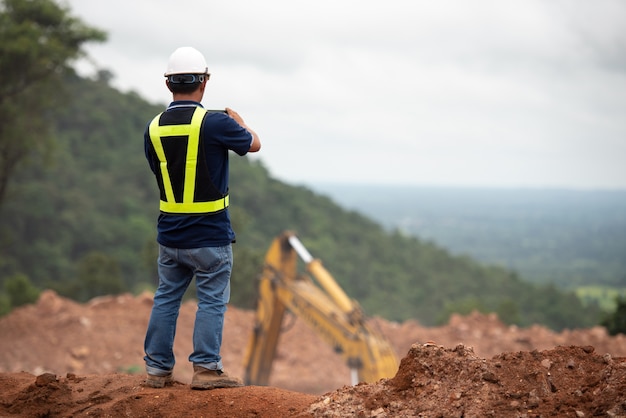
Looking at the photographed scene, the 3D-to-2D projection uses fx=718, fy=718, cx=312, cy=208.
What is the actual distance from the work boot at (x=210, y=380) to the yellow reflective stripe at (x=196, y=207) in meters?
0.90

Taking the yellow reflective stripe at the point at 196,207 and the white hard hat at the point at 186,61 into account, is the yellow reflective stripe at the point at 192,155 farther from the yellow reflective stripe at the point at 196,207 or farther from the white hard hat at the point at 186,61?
the white hard hat at the point at 186,61

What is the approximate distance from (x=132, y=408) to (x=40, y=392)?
0.61 metres

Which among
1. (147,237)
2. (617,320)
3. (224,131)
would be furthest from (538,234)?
(224,131)

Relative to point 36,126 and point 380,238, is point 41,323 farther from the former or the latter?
point 380,238

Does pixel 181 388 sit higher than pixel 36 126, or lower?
lower

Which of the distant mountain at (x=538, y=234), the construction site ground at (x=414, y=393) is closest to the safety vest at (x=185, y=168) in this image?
the construction site ground at (x=414, y=393)

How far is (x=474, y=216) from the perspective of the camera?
514ft

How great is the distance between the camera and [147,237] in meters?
31.5

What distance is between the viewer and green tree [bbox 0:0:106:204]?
58.1 feet

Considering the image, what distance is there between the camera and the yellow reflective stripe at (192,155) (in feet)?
12.9

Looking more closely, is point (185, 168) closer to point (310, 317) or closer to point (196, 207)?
point (196, 207)

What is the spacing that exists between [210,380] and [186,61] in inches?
70.7

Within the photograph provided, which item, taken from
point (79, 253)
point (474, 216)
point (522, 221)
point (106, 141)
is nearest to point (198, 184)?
point (79, 253)

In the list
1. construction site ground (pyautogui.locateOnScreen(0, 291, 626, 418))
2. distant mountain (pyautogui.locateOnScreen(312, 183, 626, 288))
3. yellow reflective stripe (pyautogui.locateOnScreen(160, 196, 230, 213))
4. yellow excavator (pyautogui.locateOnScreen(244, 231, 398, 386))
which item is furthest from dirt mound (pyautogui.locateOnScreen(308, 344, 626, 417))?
distant mountain (pyautogui.locateOnScreen(312, 183, 626, 288))
